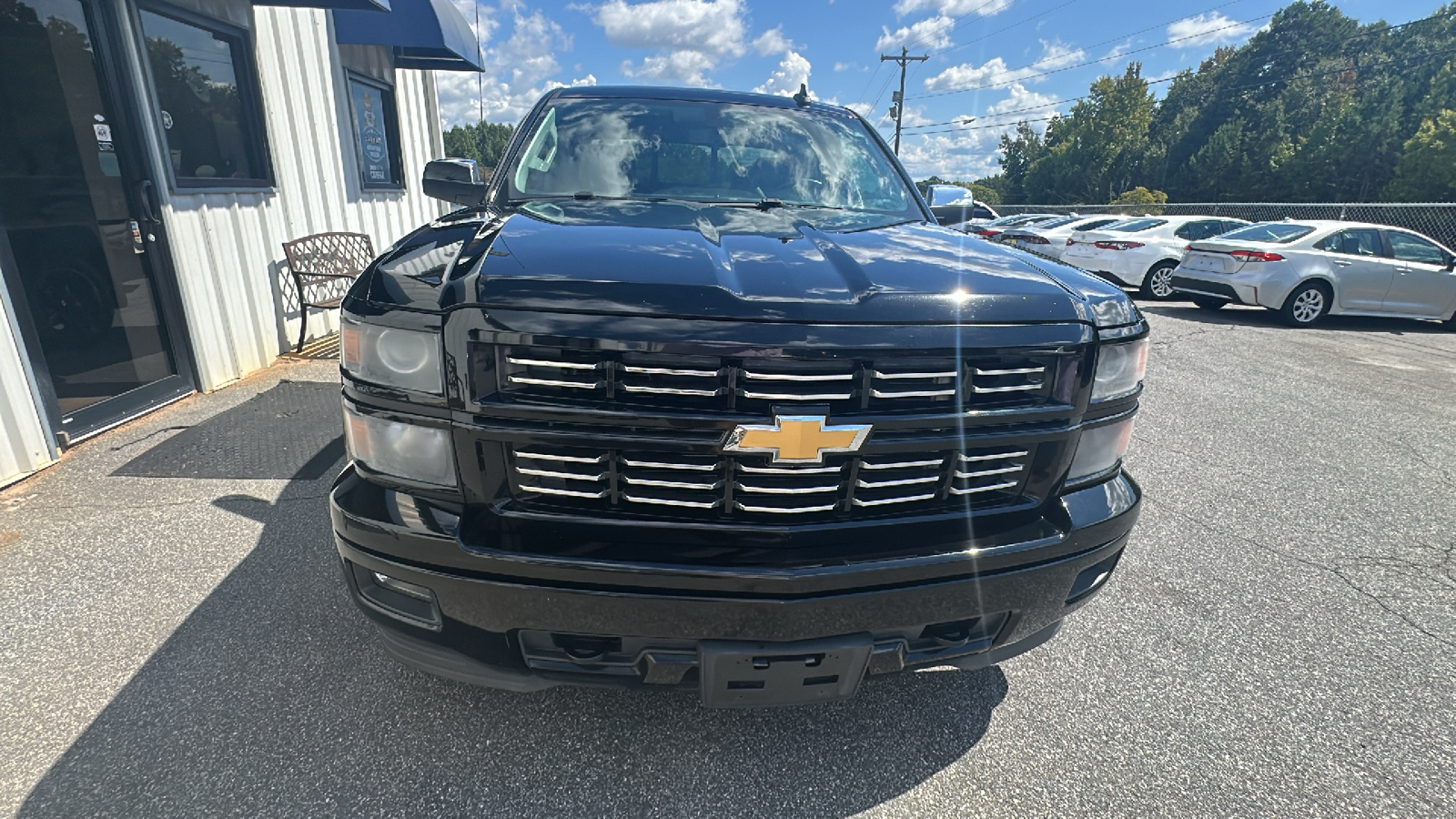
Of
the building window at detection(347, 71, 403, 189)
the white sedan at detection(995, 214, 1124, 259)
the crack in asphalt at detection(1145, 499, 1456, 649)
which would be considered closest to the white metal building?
the building window at detection(347, 71, 403, 189)

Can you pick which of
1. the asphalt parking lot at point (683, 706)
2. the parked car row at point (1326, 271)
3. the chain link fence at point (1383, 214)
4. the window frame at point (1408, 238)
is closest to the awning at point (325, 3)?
the asphalt parking lot at point (683, 706)

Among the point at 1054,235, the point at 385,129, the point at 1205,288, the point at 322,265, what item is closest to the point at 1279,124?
the point at 1054,235

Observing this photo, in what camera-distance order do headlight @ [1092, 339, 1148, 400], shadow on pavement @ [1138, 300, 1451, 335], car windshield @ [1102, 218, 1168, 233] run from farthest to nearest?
car windshield @ [1102, 218, 1168, 233]
shadow on pavement @ [1138, 300, 1451, 335]
headlight @ [1092, 339, 1148, 400]

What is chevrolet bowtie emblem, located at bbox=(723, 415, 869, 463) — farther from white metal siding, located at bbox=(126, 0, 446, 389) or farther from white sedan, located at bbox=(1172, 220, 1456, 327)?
white sedan, located at bbox=(1172, 220, 1456, 327)

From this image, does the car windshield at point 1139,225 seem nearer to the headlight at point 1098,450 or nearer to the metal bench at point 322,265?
the metal bench at point 322,265

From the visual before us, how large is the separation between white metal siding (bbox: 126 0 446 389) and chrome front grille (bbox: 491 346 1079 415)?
180 inches

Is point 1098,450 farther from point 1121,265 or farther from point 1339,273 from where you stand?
point 1121,265

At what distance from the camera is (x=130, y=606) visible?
94.0 inches

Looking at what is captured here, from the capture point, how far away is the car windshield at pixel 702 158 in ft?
8.21

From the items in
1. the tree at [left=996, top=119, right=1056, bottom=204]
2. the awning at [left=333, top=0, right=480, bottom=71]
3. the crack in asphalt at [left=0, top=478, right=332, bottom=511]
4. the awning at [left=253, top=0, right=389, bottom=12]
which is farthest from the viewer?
the tree at [left=996, top=119, right=1056, bottom=204]

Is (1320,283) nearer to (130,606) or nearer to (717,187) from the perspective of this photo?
(717,187)

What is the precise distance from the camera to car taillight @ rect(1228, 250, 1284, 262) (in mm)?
9047

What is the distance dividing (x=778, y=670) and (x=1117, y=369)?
3.48 feet

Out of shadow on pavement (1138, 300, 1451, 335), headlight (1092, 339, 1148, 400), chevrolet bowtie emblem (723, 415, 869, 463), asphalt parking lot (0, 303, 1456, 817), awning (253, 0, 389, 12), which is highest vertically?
awning (253, 0, 389, 12)
